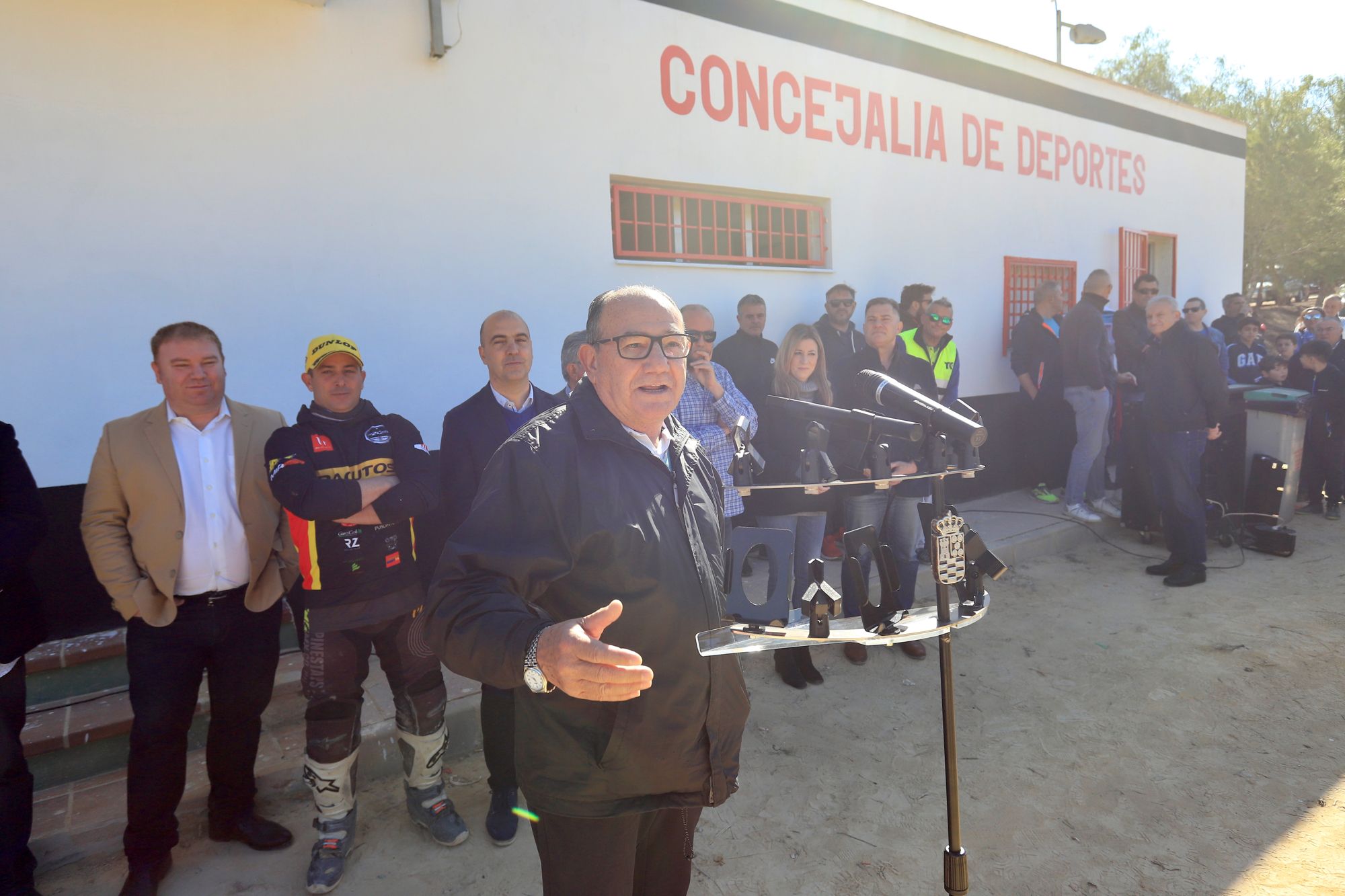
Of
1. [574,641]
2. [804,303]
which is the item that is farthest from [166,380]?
[804,303]

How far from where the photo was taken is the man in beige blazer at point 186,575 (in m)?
2.57

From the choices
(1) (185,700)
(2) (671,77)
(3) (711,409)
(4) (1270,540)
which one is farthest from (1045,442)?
(1) (185,700)

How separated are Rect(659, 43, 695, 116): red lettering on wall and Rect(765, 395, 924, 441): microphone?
4189 mm

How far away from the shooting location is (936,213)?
7520mm

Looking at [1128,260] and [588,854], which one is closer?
[588,854]

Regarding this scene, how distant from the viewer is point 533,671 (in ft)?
4.44

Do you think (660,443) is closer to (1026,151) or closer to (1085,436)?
(1085,436)

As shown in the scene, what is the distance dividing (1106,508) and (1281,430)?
1520 mm

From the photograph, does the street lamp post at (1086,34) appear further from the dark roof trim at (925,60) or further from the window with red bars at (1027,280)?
the window with red bars at (1027,280)

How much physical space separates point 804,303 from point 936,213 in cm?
208

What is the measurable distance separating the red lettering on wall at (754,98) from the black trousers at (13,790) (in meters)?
5.69

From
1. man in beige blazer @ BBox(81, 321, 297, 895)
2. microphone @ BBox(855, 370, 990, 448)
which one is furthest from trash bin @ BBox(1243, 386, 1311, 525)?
man in beige blazer @ BBox(81, 321, 297, 895)

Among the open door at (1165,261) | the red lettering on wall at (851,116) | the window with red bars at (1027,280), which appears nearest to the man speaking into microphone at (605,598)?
the red lettering on wall at (851,116)

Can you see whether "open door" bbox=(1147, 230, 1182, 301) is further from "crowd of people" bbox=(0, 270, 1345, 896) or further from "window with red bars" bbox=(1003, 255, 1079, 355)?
"crowd of people" bbox=(0, 270, 1345, 896)
